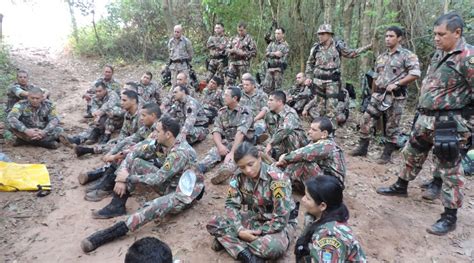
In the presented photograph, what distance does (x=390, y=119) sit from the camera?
529cm

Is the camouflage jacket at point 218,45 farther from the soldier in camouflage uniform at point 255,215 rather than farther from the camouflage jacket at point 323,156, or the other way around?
the soldier in camouflage uniform at point 255,215

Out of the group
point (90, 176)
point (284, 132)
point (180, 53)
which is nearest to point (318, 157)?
point (284, 132)

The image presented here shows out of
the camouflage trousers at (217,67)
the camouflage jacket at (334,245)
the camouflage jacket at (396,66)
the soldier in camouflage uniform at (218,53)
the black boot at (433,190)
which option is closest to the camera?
the camouflage jacket at (334,245)

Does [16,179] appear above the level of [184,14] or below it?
below

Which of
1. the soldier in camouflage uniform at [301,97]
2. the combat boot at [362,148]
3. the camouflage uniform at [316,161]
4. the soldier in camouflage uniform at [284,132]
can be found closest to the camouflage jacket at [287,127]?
the soldier in camouflage uniform at [284,132]

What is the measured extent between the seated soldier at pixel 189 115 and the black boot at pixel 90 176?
1466 mm

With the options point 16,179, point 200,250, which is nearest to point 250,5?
point 16,179

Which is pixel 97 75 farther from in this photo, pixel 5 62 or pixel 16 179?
pixel 16 179

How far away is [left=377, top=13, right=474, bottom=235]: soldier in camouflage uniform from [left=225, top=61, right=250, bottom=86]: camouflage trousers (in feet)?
18.5

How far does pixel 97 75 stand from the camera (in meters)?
11.8

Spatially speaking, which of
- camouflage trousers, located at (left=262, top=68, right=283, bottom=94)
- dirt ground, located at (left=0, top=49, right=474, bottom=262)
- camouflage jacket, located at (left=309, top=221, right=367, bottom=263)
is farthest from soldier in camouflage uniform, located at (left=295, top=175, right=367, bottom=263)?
camouflage trousers, located at (left=262, top=68, right=283, bottom=94)

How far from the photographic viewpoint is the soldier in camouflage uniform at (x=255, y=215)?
10.2ft

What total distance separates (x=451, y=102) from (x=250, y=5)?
8.45 metres

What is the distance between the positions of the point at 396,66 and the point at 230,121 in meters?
2.55
